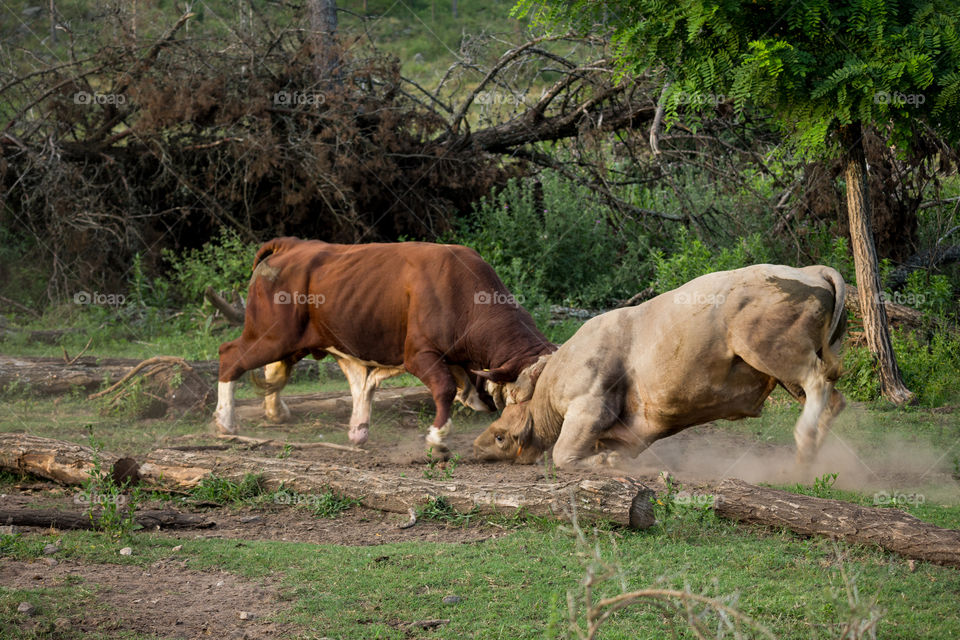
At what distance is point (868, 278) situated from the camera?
9.50 m

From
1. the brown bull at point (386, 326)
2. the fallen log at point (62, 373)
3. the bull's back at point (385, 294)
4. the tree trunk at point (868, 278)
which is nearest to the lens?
the brown bull at point (386, 326)

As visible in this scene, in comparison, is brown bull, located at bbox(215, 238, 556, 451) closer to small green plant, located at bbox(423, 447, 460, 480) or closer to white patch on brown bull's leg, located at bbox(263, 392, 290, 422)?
white patch on brown bull's leg, located at bbox(263, 392, 290, 422)

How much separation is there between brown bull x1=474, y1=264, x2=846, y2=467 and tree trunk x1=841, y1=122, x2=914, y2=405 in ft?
8.62

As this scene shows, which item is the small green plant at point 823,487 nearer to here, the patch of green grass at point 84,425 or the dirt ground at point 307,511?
the dirt ground at point 307,511

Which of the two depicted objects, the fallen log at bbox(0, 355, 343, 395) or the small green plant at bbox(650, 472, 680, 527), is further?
the fallen log at bbox(0, 355, 343, 395)

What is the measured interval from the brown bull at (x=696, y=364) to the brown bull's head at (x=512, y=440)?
6 centimetres

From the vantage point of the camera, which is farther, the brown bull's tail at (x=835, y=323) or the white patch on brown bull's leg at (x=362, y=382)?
the white patch on brown bull's leg at (x=362, y=382)

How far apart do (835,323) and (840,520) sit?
6.55 feet

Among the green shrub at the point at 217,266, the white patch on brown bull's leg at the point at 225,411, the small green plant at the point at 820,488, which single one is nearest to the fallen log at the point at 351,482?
the small green plant at the point at 820,488

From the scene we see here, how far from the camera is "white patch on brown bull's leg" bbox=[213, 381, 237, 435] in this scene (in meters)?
9.61

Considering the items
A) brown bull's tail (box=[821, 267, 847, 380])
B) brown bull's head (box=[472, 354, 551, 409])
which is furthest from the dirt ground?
brown bull's tail (box=[821, 267, 847, 380])

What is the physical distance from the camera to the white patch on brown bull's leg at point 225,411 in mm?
9609

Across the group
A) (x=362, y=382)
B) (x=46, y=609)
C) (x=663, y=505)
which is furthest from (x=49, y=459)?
(x=663, y=505)

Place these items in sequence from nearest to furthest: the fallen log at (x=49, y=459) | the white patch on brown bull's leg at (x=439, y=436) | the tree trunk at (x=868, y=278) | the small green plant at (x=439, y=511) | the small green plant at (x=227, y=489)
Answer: the small green plant at (x=439, y=511), the small green plant at (x=227, y=489), the fallen log at (x=49, y=459), the white patch on brown bull's leg at (x=439, y=436), the tree trunk at (x=868, y=278)
